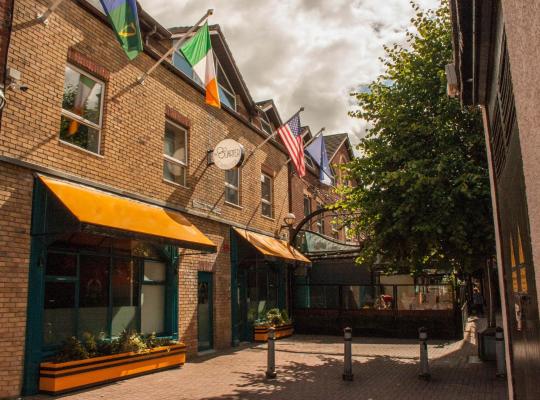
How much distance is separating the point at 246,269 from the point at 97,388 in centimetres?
798

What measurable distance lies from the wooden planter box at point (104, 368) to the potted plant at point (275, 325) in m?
5.04

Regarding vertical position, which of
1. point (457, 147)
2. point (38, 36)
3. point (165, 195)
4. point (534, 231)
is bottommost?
point (534, 231)

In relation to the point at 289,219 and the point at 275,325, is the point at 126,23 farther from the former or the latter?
the point at 275,325

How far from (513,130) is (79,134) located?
807cm

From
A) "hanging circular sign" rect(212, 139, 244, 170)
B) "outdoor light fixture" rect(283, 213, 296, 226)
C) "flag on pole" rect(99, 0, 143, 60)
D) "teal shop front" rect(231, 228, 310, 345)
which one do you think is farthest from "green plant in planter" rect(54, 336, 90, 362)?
"outdoor light fixture" rect(283, 213, 296, 226)

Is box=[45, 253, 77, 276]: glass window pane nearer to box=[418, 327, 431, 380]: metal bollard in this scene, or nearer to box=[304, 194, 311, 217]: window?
box=[418, 327, 431, 380]: metal bollard

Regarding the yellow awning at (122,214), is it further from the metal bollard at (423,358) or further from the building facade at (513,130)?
the building facade at (513,130)

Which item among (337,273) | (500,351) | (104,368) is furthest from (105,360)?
(337,273)

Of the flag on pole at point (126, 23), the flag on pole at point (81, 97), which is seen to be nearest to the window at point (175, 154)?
the flag on pole at point (81, 97)

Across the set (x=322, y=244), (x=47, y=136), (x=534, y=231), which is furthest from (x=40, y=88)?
(x=322, y=244)

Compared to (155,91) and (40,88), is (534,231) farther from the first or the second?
(155,91)

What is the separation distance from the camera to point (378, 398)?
791cm

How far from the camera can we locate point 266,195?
60.6 feet

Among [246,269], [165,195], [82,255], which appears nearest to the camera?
[82,255]
